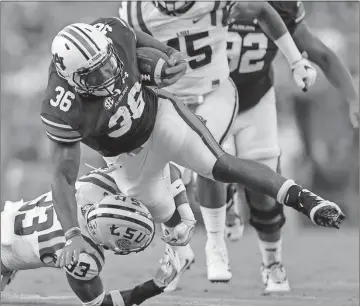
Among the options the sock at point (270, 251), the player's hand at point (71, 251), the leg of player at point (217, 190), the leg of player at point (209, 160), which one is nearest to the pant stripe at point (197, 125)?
the leg of player at point (209, 160)

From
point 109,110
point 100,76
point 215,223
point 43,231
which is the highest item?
point 100,76

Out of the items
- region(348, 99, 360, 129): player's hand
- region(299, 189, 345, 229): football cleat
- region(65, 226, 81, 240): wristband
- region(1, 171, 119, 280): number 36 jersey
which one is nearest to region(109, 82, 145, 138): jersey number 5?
region(1, 171, 119, 280): number 36 jersey

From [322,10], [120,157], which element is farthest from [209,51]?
[322,10]

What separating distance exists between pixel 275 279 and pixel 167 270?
1.58 meters

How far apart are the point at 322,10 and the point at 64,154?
7.47 meters

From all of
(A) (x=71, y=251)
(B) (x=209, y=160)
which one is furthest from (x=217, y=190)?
(A) (x=71, y=251)

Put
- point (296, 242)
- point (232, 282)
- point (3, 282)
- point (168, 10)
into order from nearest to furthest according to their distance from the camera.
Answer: point (3, 282)
point (168, 10)
point (232, 282)
point (296, 242)

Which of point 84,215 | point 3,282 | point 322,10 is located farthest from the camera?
point 322,10

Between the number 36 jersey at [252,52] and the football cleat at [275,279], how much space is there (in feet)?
3.68

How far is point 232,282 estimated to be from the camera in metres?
7.89

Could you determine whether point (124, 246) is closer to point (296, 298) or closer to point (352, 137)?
point (296, 298)

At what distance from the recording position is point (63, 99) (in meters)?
5.24

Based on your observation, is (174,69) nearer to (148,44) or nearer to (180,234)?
(148,44)

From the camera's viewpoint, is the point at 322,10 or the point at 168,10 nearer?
the point at 168,10
